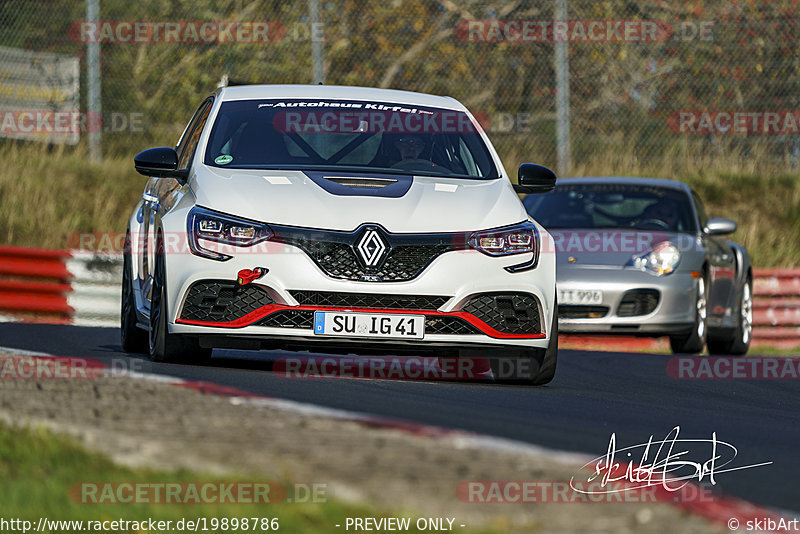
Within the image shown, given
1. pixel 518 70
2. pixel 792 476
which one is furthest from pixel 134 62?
pixel 792 476

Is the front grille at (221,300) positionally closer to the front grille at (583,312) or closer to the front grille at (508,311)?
the front grille at (508,311)

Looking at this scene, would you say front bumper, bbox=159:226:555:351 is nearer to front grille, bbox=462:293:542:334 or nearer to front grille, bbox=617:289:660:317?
front grille, bbox=462:293:542:334

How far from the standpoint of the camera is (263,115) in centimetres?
879

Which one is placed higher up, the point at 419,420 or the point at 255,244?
the point at 255,244

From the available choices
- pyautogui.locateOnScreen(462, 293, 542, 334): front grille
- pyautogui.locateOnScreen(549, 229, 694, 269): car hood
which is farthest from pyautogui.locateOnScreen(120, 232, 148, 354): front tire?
pyautogui.locateOnScreen(549, 229, 694, 269): car hood

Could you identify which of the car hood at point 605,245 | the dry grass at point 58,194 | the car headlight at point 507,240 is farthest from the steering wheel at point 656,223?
the dry grass at point 58,194

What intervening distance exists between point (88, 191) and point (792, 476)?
14138 mm

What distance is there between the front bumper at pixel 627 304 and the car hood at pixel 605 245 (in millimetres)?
98

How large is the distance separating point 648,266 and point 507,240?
201 inches

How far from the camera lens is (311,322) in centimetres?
741

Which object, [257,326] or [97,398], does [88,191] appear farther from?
[97,398]

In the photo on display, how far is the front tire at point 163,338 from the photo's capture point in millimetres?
7625
